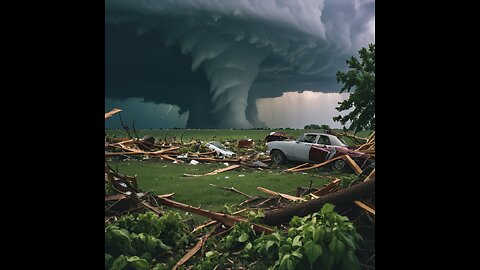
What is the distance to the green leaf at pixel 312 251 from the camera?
321 cm

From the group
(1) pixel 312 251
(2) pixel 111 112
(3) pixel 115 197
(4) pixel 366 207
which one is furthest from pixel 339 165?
(1) pixel 312 251

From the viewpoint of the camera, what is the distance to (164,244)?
4191mm

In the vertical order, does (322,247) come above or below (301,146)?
below

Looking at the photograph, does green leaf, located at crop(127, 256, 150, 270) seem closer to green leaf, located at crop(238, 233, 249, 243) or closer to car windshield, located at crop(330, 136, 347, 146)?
green leaf, located at crop(238, 233, 249, 243)

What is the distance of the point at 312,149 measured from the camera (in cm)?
1126

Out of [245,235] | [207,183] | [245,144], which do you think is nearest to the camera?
[245,235]

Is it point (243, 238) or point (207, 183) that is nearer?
point (243, 238)

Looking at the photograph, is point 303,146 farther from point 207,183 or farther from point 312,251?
point 312,251

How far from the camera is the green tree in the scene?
9.49m

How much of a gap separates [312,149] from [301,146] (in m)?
0.46
